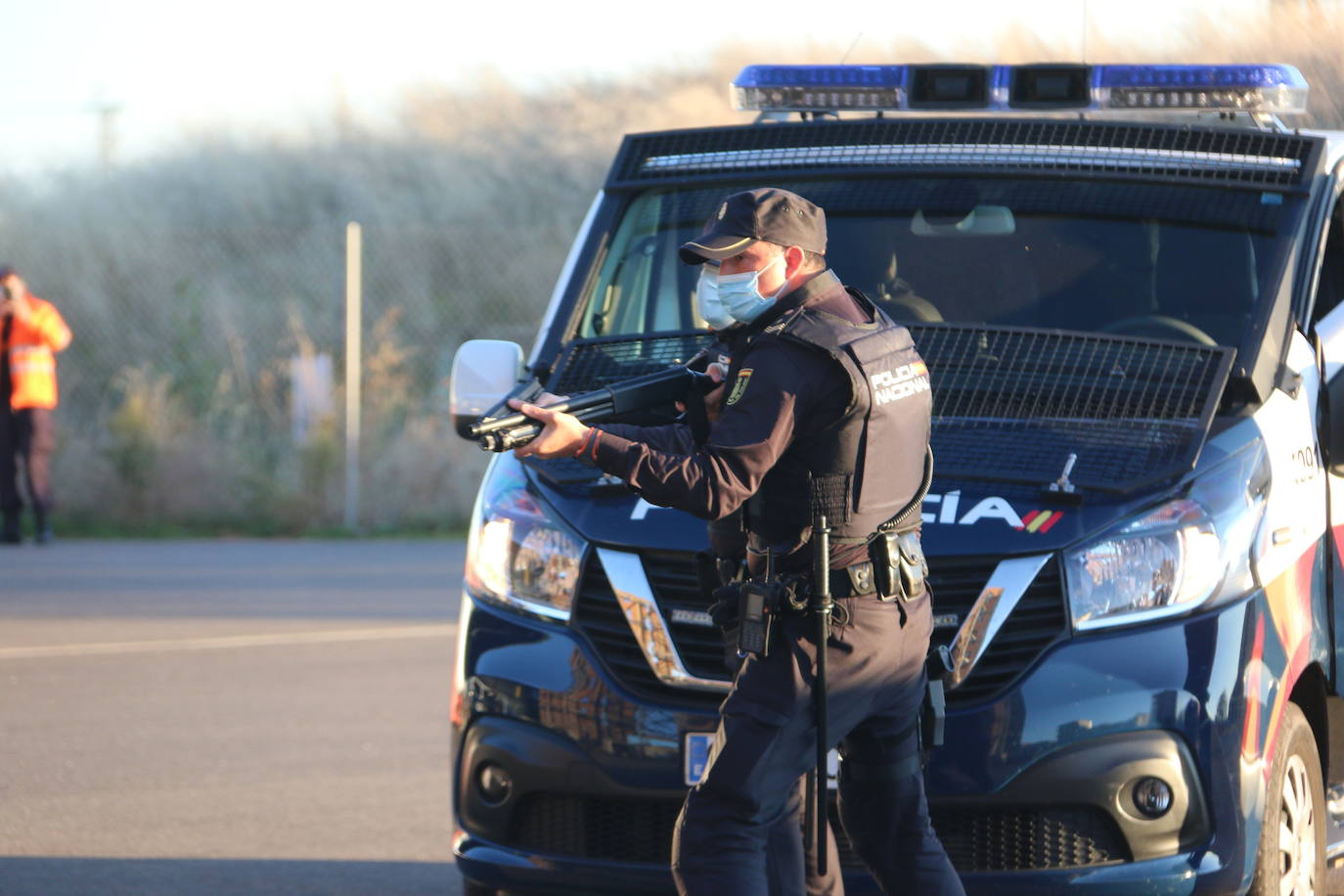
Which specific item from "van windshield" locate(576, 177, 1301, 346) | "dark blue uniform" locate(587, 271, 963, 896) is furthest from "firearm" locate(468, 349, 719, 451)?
"van windshield" locate(576, 177, 1301, 346)

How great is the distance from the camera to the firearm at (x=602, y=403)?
11.8 feet

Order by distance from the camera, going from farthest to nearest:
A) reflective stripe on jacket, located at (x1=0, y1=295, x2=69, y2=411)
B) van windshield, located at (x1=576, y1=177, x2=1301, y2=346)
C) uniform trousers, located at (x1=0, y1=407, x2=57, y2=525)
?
reflective stripe on jacket, located at (x1=0, y1=295, x2=69, y2=411)
uniform trousers, located at (x1=0, y1=407, x2=57, y2=525)
van windshield, located at (x1=576, y1=177, x2=1301, y2=346)

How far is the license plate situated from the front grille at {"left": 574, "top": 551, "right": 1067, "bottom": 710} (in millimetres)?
64

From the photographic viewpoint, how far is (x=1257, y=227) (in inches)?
201

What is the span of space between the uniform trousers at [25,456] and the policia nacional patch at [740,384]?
35.9ft

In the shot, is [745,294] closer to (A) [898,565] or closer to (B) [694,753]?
(A) [898,565]

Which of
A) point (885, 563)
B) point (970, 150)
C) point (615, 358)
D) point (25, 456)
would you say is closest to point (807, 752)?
point (885, 563)

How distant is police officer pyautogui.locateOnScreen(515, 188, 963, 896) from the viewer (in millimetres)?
3707

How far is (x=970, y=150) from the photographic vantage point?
5.46m

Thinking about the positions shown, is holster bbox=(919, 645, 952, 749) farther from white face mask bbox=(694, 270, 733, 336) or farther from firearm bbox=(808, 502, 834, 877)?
white face mask bbox=(694, 270, 733, 336)

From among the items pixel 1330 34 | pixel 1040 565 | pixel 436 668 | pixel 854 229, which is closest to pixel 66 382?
pixel 436 668

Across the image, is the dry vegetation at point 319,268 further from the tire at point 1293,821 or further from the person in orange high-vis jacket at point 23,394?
the tire at point 1293,821

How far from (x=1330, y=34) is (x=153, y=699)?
239 inches

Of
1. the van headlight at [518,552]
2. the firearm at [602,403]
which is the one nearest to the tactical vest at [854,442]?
the firearm at [602,403]
